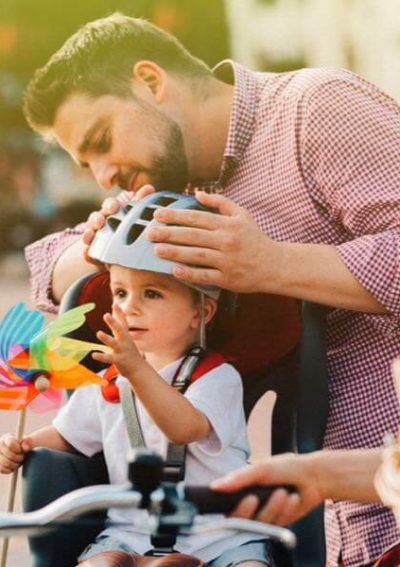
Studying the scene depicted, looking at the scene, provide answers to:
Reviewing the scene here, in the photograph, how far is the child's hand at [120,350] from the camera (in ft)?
6.76

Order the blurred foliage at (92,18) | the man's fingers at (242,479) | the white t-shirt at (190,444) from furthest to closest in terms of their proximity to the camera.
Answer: the blurred foliage at (92,18), the white t-shirt at (190,444), the man's fingers at (242,479)

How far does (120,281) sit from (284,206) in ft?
1.11

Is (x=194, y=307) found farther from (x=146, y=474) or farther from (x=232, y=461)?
(x=146, y=474)

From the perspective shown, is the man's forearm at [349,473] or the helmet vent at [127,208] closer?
the man's forearm at [349,473]

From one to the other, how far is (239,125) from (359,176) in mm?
301

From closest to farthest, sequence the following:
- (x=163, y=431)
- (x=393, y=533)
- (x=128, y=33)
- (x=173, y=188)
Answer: (x=163, y=431)
(x=393, y=533)
(x=173, y=188)
(x=128, y=33)

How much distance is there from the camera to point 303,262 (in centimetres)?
229

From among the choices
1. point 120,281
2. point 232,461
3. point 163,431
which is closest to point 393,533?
point 232,461

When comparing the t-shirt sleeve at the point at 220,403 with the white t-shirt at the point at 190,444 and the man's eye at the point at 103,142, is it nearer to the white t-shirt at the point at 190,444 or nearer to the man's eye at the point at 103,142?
the white t-shirt at the point at 190,444

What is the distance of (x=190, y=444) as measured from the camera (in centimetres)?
230

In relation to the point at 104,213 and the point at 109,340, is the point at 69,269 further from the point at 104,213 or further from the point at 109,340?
the point at 109,340

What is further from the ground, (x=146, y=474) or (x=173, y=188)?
(x=146, y=474)

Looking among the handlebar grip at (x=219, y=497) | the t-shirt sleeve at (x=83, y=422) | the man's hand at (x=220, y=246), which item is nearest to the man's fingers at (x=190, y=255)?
the man's hand at (x=220, y=246)

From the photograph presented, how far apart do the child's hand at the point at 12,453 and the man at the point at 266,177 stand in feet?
1.34
